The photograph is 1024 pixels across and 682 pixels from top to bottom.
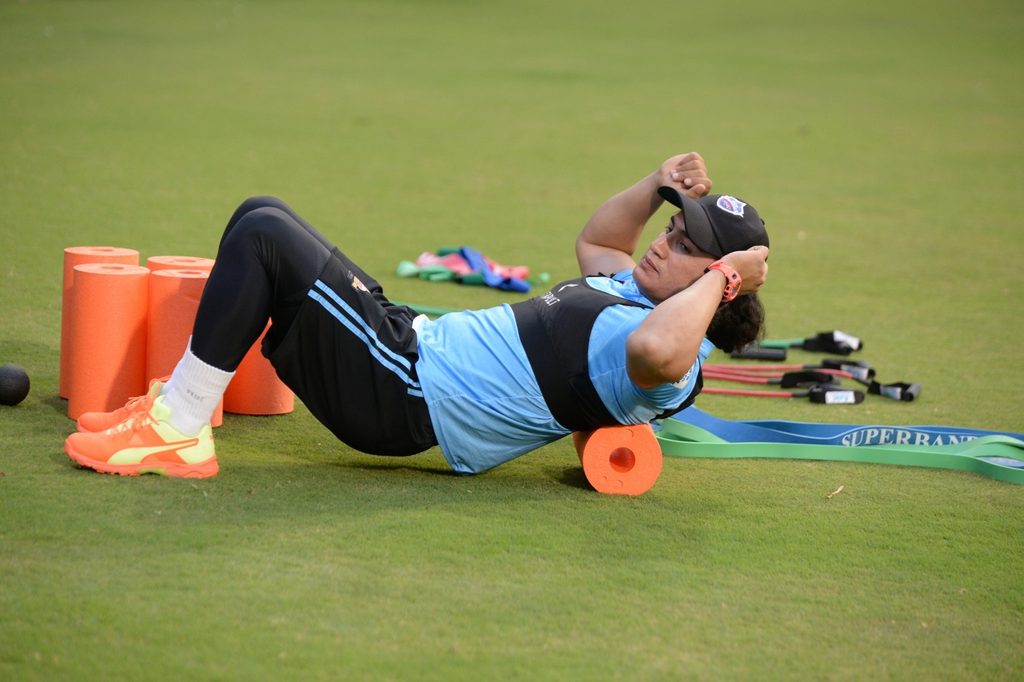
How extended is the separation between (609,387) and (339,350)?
68cm

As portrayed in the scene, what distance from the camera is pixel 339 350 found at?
3.07 meters

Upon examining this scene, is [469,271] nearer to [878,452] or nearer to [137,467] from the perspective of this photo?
[878,452]

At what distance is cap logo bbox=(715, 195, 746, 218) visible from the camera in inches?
123

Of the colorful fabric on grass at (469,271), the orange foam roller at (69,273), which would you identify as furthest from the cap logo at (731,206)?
the colorful fabric on grass at (469,271)

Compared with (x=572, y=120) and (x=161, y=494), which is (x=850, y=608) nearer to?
(x=161, y=494)

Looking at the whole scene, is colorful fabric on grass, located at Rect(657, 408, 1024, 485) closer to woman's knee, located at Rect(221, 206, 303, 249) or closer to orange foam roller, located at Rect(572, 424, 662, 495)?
orange foam roller, located at Rect(572, 424, 662, 495)

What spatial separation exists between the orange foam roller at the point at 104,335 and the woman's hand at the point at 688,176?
4.99ft

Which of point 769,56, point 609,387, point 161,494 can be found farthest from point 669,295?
point 769,56

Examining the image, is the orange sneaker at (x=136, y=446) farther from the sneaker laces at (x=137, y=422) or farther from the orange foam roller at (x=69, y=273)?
A: the orange foam roller at (x=69, y=273)

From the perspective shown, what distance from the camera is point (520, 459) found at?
11.8 ft

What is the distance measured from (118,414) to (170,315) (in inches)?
15.8

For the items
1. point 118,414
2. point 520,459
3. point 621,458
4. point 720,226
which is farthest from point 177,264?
point 720,226

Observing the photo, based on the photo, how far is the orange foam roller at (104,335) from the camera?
3.47 metres

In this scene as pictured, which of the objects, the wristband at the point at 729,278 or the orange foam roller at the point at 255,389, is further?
the orange foam roller at the point at 255,389
